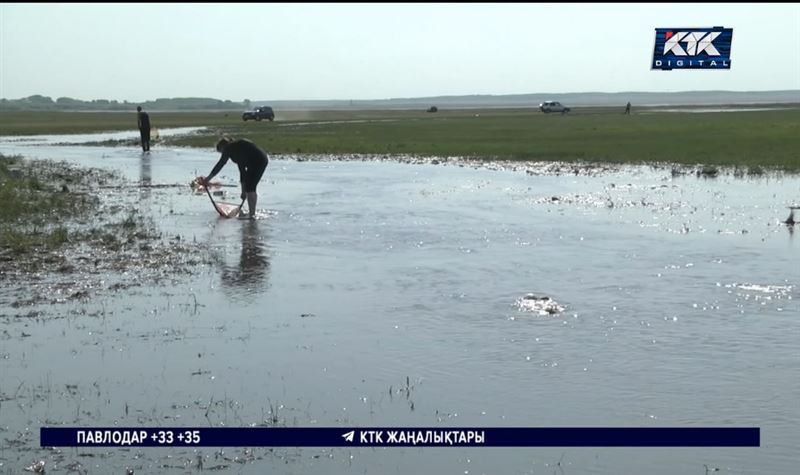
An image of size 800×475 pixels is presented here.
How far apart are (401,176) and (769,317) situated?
2054 cm

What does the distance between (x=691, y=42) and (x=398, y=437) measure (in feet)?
55.5

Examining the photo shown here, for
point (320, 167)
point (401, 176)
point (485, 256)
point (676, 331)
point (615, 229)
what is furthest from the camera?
point (320, 167)

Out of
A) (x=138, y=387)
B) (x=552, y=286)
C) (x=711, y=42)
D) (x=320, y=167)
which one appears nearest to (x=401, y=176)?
(x=320, y=167)

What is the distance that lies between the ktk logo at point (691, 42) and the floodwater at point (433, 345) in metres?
3.99

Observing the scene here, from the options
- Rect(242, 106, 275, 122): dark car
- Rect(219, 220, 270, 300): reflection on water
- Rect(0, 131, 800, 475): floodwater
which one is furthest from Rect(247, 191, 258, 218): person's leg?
Rect(242, 106, 275, 122): dark car

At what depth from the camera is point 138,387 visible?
8336 millimetres

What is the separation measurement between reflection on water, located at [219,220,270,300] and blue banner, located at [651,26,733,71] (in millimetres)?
8764

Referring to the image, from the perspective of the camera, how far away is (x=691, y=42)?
2180 cm

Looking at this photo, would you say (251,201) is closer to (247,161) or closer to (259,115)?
(247,161)

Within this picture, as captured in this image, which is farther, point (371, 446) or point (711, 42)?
point (711, 42)

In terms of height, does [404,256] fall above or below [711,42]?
below

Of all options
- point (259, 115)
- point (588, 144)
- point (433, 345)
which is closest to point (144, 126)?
point (588, 144)

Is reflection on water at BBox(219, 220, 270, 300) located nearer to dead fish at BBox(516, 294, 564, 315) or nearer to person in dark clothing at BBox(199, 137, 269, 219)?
person in dark clothing at BBox(199, 137, 269, 219)

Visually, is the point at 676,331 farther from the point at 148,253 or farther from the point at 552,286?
the point at 148,253
